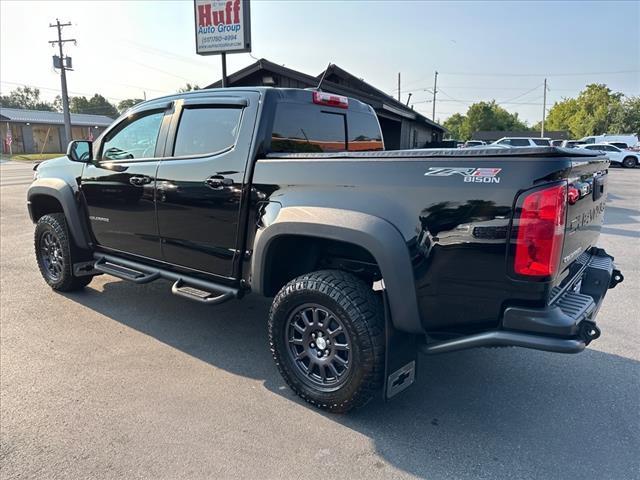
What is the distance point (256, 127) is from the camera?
331 centimetres

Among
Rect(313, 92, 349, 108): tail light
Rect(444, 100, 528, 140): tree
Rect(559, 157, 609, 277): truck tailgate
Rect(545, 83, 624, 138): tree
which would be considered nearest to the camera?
Rect(559, 157, 609, 277): truck tailgate

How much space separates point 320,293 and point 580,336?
1.39 metres

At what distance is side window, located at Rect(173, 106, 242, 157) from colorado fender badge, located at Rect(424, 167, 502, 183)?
1638mm

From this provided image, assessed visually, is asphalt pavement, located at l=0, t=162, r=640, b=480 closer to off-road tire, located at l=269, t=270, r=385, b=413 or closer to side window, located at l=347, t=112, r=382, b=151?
off-road tire, located at l=269, t=270, r=385, b=413

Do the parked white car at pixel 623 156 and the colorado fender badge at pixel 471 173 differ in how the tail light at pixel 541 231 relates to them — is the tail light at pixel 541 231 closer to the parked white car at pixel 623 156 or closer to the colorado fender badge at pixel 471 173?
the colorado fender badge at pixel 471 173

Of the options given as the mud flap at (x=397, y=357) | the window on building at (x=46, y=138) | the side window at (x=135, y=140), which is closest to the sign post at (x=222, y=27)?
the side window at (x=135, y=140)

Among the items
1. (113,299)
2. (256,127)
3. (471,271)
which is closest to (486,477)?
(471,271)

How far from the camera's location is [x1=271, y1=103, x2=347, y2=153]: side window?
11.3ft

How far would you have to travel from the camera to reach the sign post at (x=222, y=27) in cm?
1229

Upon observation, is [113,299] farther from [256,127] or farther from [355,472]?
[355,472]

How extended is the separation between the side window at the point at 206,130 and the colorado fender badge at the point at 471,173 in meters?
1.64

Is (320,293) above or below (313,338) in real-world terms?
above

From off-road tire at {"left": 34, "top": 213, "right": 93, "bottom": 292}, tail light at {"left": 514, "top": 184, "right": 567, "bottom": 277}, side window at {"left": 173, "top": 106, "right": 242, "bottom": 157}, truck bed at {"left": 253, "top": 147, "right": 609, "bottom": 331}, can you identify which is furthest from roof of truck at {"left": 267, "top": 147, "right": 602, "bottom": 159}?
off-road tire at {"left": 34, "top": 213, "right": 93, "bottom": 292}

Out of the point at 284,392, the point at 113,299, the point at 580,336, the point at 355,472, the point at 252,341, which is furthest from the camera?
the point at 113,299
